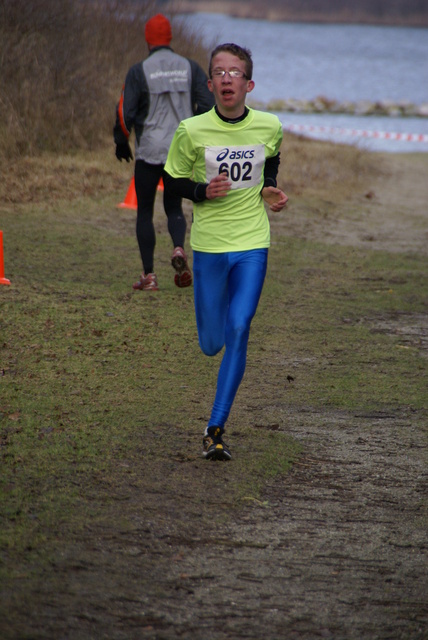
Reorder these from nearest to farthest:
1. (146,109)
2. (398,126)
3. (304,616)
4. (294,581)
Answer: (304,616)
(294,581)
(146,109)
(398,126)

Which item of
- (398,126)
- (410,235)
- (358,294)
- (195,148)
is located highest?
(195,148)

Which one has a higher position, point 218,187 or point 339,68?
point 218,187

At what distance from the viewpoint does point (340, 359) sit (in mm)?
7336

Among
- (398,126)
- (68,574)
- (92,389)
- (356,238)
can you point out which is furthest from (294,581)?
(398,126)

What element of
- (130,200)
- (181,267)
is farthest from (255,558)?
(130,200)

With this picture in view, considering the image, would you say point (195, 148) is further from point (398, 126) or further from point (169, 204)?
point (398, 126)

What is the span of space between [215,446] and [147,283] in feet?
13.5

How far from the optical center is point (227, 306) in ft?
17.7

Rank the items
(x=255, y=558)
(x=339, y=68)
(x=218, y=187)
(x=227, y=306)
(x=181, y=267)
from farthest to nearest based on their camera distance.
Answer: (x=339, y=68) < (x=181, y=267) < (x=227, y=306) < (x=218, y=187) < (x=255, y=558)

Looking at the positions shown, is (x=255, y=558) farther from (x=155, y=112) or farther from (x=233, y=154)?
(x=155, y=112)

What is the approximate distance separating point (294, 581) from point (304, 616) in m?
0.28

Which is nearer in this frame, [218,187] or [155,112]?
[218,187]

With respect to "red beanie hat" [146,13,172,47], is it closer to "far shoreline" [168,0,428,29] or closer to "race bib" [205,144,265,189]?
"race bib" [205,144,265,189]

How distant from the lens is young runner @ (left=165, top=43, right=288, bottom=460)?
16.6 feet
